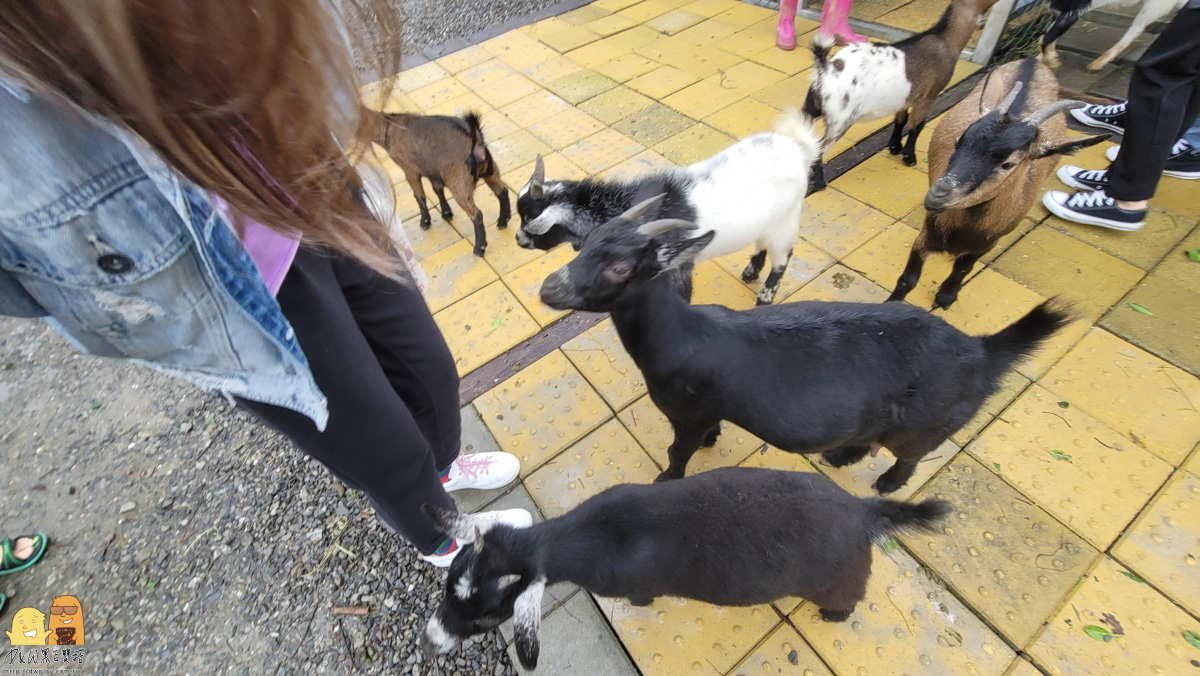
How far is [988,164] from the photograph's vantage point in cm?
267

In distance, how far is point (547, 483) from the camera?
9.09 feet

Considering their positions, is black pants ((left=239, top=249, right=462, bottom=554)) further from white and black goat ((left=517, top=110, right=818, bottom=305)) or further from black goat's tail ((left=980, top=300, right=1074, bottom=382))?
black goat's tail ((left=980, top=300, right=1074, bottom=382))

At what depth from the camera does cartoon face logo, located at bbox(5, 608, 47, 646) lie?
248 centimetres

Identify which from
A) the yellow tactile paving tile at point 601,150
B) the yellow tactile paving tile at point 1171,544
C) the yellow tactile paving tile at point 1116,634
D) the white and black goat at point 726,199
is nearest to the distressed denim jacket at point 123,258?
the white and black goat at point 726,199

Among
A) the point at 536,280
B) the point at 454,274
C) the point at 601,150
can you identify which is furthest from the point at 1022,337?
the point at 601,150

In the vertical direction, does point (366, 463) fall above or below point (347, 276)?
below

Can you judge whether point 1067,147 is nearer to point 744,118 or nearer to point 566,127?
point 744,118

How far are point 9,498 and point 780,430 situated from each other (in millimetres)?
4179

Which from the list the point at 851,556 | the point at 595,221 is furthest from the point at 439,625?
the point at 595,221

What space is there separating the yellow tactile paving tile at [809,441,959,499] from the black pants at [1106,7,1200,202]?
7.37ft

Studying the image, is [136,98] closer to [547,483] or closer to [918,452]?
[547,483]

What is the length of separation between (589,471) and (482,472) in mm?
552

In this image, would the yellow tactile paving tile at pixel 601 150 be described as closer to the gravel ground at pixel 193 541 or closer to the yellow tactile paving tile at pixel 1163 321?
the gravel ground at pixel 193 541

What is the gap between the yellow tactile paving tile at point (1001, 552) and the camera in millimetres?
2199
